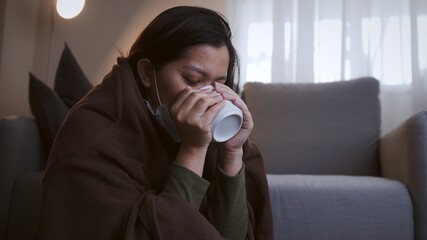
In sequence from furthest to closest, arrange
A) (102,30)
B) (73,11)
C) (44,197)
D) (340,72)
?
(102,30) → (340,72) → (73,11) → (44,197)

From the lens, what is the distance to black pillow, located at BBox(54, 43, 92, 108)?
1.32 metres

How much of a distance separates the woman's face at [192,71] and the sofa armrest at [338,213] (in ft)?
1.59

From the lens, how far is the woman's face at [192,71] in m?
0.64

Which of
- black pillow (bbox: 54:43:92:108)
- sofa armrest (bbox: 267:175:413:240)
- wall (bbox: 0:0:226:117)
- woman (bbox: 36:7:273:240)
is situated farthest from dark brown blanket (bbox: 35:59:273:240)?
wall (bbox: 0:0:226:117)

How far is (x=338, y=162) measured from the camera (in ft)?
5.02

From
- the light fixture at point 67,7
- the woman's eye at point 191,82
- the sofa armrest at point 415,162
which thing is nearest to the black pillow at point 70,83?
the light fixture at point 67,7

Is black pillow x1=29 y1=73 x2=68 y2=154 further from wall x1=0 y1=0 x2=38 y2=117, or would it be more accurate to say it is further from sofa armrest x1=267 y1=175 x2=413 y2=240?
wall x1=0 y1=0 x2=38 y2=117

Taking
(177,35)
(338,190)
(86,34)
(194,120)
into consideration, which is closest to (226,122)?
(194,120)

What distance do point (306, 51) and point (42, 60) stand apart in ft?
5.46

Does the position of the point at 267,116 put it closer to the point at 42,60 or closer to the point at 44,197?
the point at 44,197

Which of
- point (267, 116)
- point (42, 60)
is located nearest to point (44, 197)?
point (267, 116)

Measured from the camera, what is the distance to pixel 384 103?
1.91 m

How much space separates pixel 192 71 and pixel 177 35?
0.25 feet

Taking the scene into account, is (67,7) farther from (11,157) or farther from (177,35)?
(177,35)
